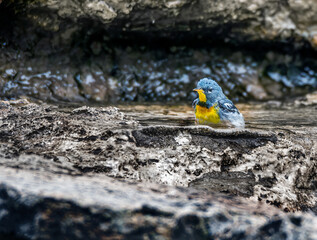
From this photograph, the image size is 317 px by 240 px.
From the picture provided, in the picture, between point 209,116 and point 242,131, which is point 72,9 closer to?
point 209,116

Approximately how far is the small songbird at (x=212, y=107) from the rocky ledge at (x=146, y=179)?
19.3 inches

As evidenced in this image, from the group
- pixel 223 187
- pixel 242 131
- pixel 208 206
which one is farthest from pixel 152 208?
pixel 242 131

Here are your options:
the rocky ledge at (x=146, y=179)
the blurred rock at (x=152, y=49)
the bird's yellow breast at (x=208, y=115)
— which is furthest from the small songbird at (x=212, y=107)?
the blurred rock at (x=152, y=49)

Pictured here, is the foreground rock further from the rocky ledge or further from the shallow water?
the shallow water

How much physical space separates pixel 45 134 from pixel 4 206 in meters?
0.61

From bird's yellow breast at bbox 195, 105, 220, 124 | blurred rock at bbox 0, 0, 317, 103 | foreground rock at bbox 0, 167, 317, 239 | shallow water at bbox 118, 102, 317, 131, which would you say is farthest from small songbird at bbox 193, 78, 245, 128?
blurred rock at bbox 0, 0, 317, 103

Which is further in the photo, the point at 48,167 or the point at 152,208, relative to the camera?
the point at 48,167

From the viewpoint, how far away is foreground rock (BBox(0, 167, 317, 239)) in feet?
4.24

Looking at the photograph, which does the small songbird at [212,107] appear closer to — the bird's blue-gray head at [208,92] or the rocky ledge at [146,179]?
the bird's blue-gray head at [208,92]

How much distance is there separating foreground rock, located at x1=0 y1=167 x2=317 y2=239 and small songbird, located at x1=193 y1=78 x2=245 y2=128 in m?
1.02

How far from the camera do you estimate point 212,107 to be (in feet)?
8.11

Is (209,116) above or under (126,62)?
under

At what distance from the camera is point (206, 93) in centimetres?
252

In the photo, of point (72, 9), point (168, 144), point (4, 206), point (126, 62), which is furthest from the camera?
point (126, 62)
